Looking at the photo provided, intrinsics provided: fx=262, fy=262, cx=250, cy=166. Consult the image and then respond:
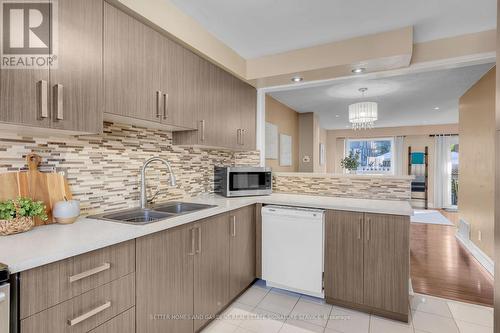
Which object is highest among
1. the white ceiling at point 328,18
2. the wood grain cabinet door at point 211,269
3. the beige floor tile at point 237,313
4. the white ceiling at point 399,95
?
the white ceiling at point 399,95

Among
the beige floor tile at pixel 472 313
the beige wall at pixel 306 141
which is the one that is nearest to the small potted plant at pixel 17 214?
the beige floor tile at pixel 472 313

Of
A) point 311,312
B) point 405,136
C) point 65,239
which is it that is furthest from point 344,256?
point 405,136

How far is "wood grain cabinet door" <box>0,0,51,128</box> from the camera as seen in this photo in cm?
110

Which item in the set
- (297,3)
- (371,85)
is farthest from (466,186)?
(297,3)

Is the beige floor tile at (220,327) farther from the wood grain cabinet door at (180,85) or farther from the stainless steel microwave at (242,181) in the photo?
the wood grain cabinet door at (180,85)

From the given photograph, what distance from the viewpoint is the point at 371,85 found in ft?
13.0

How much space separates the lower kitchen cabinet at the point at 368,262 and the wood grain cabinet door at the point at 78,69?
194cm

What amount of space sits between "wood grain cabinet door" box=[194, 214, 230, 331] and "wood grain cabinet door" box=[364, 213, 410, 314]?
1.16 meters

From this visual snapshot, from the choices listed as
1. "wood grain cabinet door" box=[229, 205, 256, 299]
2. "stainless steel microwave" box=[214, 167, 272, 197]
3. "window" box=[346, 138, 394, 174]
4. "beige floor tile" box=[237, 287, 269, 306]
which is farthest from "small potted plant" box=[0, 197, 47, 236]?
"window" box=[346, 138, 394, 174]

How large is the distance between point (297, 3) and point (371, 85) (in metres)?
2.56

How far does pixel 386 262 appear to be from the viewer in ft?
6.85

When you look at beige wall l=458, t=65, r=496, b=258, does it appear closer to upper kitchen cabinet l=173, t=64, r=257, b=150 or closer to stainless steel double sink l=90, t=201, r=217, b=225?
upper kitchen cabinet l=173, t=64, r=257, b=150

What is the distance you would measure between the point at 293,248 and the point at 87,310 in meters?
1.68

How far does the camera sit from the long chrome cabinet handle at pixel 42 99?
1.20 meters
